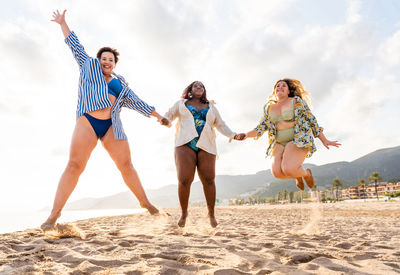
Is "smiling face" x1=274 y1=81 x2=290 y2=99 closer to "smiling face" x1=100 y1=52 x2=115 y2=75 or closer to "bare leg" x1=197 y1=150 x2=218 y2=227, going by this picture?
"bare leg" x1=197 y1=150 x2=218 y2=227

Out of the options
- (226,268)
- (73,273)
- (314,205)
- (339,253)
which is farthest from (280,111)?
(73,273)

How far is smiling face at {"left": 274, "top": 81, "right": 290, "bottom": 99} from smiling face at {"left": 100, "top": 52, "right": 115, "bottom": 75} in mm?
2813

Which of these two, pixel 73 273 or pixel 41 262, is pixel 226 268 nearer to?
pixel 73 273

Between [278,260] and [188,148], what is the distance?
2.43 meters

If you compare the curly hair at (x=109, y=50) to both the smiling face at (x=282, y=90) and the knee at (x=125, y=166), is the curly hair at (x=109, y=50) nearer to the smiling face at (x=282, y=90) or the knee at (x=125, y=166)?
the knee at (x=125, y=166)

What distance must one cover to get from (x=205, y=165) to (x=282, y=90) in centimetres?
194

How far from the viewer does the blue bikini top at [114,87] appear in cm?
411

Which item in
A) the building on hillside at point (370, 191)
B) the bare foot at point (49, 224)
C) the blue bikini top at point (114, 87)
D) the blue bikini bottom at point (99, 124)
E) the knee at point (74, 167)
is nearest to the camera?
the bare foot at point (49, 224)

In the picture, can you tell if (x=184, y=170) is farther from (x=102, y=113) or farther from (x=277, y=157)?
(x=277, y=157)

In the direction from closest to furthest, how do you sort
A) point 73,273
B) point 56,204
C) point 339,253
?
point 73,273, point 339,253, point 56,204

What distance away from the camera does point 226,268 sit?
2.01m

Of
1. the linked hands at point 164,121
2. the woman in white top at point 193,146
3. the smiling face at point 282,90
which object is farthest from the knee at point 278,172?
the linked hands at point 164,121

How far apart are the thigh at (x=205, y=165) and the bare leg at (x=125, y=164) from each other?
95cm

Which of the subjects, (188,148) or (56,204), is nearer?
(56,204)
